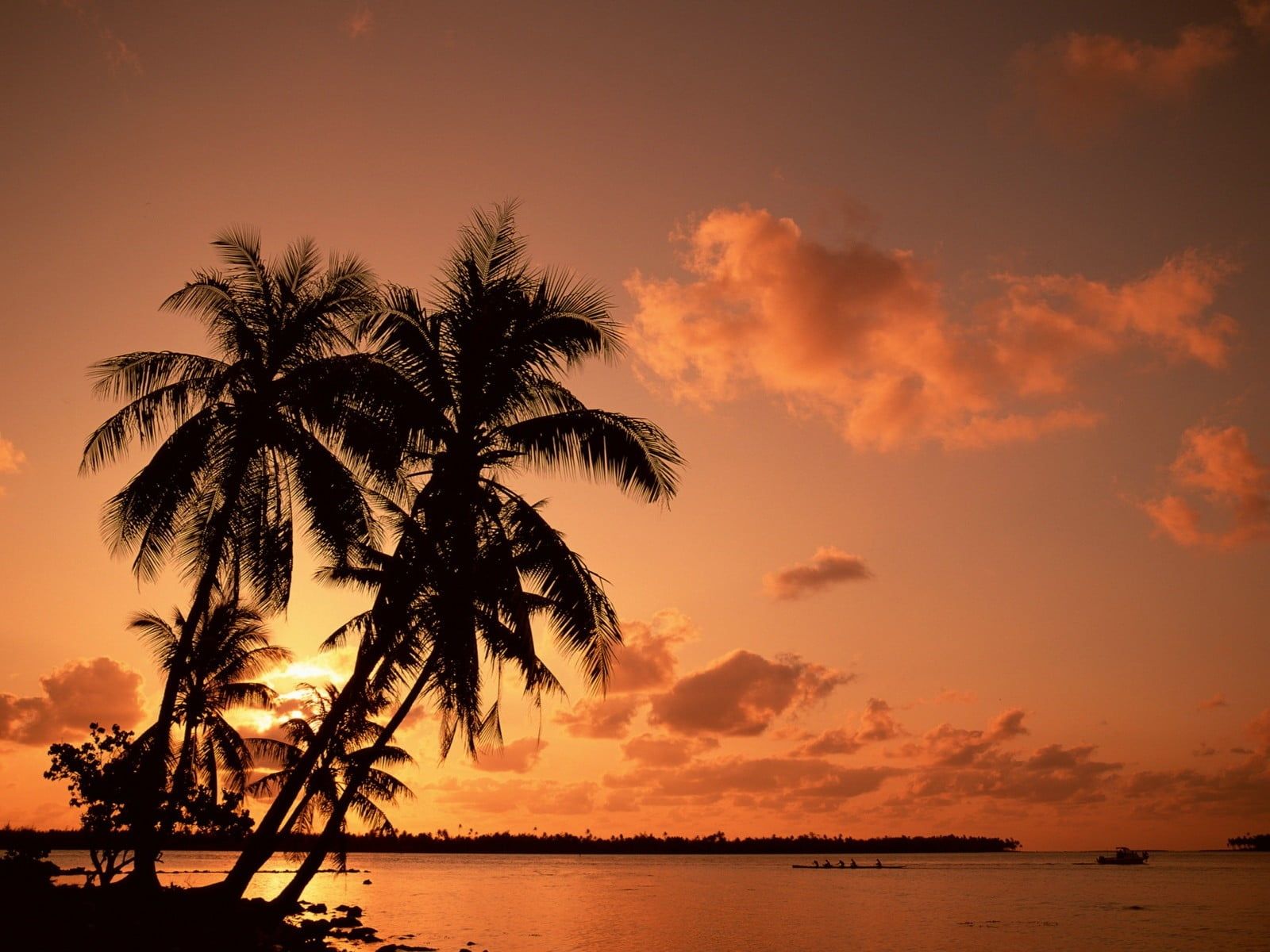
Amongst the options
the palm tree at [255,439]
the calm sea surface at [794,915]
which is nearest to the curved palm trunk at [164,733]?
the palm tree at [255,439]

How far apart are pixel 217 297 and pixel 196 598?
5931 millimetres

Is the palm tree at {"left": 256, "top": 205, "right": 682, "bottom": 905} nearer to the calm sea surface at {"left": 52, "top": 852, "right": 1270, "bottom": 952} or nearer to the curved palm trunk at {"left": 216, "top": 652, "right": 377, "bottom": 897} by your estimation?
the curved palm trunk at {"left": 216, "top": 652, "right": 377, "bottom": 897}

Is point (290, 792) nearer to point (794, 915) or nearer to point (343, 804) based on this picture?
point (343, 804)

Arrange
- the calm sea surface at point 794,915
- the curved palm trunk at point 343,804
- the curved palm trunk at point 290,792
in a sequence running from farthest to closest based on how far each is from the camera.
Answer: the calm sea surface at point 794,915 < the curved palm trunk at point 343,804 < the curved palm trunk at point 290,792

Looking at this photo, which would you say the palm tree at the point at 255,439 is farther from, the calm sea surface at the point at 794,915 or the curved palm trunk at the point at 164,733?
the calm sea surface at the point at 794,915

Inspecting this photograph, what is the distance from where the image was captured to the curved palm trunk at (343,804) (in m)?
17.2

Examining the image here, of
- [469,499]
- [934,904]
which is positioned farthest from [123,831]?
[934,904]

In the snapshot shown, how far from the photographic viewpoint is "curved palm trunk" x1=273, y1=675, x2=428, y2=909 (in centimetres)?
1722

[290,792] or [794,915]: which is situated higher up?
[290,792]

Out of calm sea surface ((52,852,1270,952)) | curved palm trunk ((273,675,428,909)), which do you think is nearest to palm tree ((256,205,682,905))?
curved palm trunk ((273,675,428,909))

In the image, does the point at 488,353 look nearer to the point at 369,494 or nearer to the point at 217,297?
the point at 369,494

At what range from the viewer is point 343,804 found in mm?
17594

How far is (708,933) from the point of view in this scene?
122 feet

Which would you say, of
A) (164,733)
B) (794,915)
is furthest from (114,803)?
(794,915)
